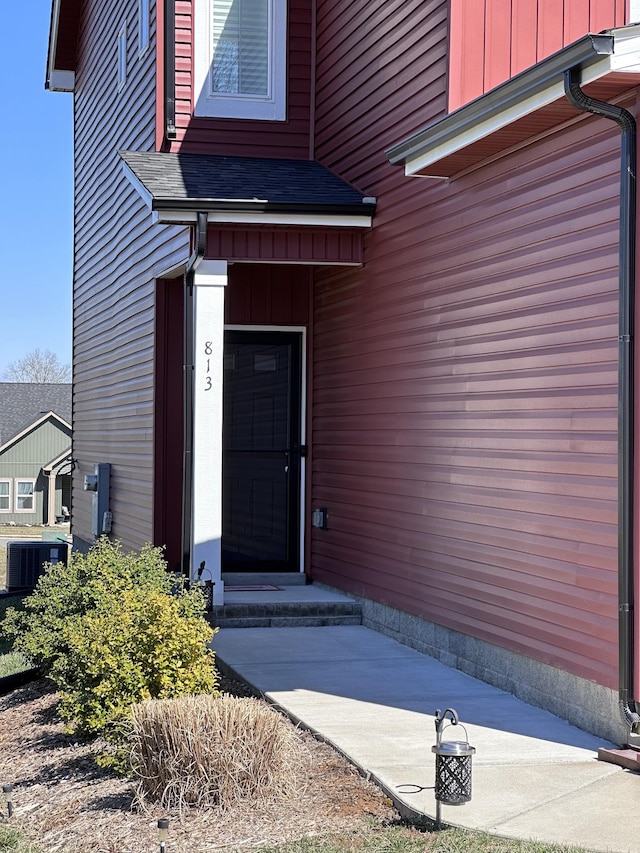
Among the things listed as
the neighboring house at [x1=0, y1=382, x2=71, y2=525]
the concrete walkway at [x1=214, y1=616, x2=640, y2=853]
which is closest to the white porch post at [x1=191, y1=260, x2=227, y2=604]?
the concrete walkway at [x1=214, y1=616, x2=640, y2=853]

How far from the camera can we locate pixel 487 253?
769cm

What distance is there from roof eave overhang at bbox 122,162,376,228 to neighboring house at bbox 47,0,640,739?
0.07 feet

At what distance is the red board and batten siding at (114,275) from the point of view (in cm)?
1230

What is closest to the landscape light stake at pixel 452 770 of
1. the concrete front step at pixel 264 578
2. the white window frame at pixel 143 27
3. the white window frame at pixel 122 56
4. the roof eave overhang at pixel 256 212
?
the roof eave overhang at pixel 256 212

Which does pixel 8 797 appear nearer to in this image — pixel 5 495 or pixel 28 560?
pixel 28 560

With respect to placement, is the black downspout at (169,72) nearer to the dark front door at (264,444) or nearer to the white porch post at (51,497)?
the dark front door at (264,444)

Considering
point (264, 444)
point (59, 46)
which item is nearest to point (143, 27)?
point (264, 444)

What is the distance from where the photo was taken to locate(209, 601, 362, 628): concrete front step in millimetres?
9758

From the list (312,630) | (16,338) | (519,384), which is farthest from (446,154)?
(16,338)

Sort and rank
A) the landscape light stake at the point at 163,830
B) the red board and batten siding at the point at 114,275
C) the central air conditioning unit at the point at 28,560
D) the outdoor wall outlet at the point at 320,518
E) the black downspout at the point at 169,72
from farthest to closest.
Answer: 1. the central air conditioning unit at the point at 28,560
2. the red board and batten siding at the point at 114,275
3. the black downspout at the point at 169,72
4. the outdoor wall outlet at the point at 320,518
5. the landscape light stake at the point at 163,830

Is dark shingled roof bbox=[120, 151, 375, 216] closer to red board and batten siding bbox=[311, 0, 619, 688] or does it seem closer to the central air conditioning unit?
red board and batten siding bbox=[311, 0, 619, 688]

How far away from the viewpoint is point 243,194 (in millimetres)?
9609

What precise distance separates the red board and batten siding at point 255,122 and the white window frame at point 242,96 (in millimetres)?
53

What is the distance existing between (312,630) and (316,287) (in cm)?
351
